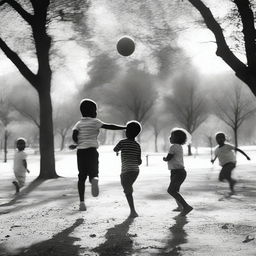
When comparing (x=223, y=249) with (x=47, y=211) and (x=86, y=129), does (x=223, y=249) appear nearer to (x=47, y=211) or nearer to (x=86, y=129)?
(x=86, y=129)

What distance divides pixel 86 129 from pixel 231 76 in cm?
4136

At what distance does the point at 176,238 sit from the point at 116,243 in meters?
0.70

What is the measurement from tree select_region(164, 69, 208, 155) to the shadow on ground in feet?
136

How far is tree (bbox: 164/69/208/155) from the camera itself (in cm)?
4528

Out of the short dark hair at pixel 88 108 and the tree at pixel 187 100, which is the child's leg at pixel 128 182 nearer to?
the short dark hair at pixel 88 108

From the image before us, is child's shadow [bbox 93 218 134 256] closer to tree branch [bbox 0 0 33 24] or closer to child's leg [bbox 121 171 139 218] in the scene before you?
child's leg [bbox 121 171 139 218]

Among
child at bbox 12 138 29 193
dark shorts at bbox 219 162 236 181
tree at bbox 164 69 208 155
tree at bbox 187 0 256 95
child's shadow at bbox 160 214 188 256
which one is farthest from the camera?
tree at bbox 164 69 208 155

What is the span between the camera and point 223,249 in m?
4.15

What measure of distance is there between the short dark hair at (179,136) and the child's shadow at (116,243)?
1.86 m

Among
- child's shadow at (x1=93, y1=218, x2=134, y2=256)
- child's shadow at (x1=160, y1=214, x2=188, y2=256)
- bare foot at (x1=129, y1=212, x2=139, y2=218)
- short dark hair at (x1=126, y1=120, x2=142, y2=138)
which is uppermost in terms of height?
short dark hair at (x1=126, y1=120, x2=142, y2=138)

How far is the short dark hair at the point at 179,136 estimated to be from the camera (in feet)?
21.8

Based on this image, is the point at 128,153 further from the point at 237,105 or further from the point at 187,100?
the point at 187,100

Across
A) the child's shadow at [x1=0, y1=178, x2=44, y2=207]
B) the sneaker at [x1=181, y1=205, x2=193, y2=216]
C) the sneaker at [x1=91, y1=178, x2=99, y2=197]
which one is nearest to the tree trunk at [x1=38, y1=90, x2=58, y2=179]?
the child's shadow at [x1=0, y1=178, x2=44, y2=207]

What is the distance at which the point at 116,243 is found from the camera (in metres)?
4.45
